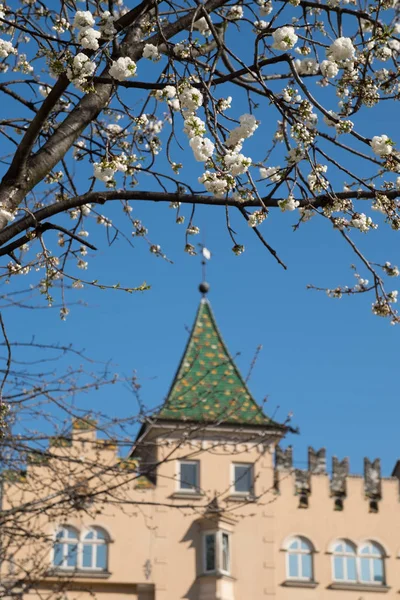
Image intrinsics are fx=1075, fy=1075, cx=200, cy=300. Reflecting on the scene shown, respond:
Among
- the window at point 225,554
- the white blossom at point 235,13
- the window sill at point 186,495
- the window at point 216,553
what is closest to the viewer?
the white blossom at point 235,13

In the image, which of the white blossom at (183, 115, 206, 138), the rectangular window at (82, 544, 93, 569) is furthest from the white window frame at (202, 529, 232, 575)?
the white blossom at (183, 115, 206, 138)

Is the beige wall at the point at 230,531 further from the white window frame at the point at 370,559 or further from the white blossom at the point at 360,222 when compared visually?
the white blossom at the point at 360,222

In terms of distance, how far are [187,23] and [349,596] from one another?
21349mm

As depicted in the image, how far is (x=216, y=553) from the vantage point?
2462cm

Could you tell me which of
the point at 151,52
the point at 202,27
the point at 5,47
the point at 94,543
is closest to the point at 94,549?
the point at 94,543

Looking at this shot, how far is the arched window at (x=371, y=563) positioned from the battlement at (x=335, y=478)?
3.10 feet

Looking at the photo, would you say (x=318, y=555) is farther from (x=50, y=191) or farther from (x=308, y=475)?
(x=50, y=191)

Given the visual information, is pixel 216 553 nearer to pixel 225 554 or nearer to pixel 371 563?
pixel 225 554

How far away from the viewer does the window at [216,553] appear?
80.7ft

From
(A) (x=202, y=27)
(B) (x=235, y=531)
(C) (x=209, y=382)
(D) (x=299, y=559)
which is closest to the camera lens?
(A) (x=202, y=27)

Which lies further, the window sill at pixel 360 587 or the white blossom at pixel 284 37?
the window sill at pixel 360 587

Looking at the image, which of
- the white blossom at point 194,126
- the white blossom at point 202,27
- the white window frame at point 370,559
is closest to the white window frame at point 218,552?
the white window frame at point 370,559

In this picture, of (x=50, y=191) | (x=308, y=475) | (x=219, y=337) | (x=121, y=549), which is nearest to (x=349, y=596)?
(x=308, y=475)

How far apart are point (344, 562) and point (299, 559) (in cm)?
113
